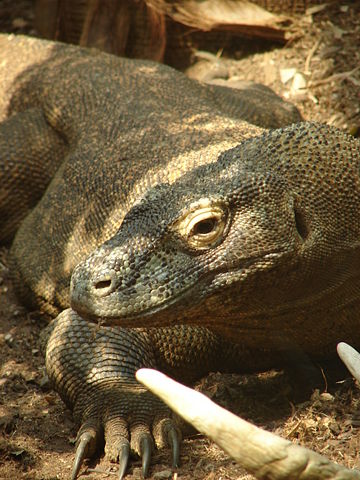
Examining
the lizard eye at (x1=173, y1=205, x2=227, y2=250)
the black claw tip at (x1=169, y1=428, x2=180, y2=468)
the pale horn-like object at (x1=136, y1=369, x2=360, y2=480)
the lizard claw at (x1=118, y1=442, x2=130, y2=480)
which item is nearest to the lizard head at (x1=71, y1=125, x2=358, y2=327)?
the lizard eye at (x1=173, y1=205, x2=227, y2=250)

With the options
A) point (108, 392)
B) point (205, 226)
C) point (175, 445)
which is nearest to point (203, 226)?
point (205, 226)

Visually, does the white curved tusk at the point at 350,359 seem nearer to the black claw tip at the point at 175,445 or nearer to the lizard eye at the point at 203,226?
the lizard eye at the point at 203,226

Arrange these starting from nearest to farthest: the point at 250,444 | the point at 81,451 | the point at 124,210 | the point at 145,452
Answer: the point at 250,444
the point at 145,452
the point at 81,451
the point at 124,210

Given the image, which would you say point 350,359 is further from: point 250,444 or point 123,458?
point 123,458

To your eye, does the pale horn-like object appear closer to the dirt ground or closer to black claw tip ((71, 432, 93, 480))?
the dirt ground

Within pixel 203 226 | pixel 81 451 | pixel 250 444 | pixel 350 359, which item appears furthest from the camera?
pixel 81 451

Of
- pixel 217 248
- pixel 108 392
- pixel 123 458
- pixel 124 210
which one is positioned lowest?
pixel 108 392

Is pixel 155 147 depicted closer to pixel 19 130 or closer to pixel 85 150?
pixel 85 150
